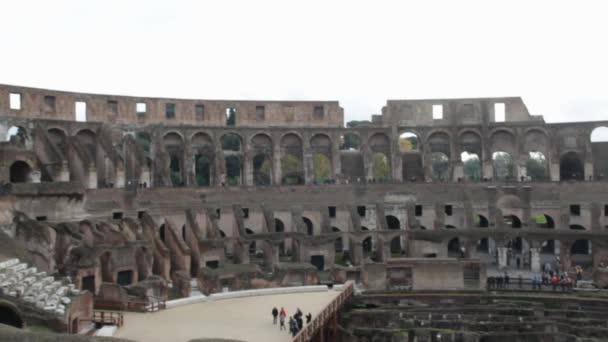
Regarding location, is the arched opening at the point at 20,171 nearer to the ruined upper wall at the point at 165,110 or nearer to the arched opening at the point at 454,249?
the ruined upper wall at the point at 165,110

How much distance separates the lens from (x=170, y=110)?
151 ft

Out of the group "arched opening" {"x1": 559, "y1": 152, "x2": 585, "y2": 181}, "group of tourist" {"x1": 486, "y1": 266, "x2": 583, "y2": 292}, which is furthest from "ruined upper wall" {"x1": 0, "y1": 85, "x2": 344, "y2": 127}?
"group of tourist" {"x1": 486, "y1": 266, "x2": 583, "y2": 292}

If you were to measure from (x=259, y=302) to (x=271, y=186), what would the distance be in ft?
46.5

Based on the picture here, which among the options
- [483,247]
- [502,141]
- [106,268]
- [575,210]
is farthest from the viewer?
[502,141]

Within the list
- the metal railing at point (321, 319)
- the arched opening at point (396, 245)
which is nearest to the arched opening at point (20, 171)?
the metal railing at point (321, 319)

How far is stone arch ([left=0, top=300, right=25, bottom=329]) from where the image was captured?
22.0 metres

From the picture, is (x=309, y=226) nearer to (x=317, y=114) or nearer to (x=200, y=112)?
(x=317, y=114)

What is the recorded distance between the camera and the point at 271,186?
140 ft

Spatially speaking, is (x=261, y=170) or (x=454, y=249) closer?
(x=454, y=249)

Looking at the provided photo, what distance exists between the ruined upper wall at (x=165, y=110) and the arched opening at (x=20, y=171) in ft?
12.5

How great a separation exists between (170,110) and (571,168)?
30865 mm

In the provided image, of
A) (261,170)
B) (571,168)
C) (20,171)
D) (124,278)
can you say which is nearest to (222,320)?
(124,278)

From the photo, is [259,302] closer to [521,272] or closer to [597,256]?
[521,272]

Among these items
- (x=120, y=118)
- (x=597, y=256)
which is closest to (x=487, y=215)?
(x=597, y=256)
